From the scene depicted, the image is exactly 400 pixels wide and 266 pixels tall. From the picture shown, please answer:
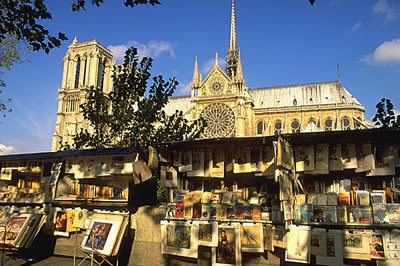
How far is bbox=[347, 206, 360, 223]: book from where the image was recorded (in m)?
5.84

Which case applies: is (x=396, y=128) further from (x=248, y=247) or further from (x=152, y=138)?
(x=152, y=138)

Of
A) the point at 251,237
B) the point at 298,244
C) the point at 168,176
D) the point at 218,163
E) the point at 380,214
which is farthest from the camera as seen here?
the point at 168,176

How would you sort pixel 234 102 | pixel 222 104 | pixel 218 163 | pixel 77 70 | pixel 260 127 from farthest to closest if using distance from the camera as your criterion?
pixel 77 70 < pixel 260 127 < pixel 222 104 < pixel 234 102 < pixel 218 163

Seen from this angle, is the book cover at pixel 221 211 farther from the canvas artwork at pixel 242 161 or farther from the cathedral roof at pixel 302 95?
the cathedral roof at pixel 302 95

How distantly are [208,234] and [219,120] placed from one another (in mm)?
39032

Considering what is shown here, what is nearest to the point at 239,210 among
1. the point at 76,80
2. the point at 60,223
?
the point at 60,223

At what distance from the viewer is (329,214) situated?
236 inches

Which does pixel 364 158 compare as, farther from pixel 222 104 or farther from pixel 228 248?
pixel 222 104

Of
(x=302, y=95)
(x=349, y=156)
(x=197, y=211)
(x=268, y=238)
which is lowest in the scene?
(x=268, y=238)

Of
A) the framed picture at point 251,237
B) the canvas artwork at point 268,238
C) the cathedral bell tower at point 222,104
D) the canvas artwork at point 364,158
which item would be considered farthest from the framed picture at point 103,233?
the cathedral bell tower at point 222,104

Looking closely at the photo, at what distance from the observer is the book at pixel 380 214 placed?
566 cm

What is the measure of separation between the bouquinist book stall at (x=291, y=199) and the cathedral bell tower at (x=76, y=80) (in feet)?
177

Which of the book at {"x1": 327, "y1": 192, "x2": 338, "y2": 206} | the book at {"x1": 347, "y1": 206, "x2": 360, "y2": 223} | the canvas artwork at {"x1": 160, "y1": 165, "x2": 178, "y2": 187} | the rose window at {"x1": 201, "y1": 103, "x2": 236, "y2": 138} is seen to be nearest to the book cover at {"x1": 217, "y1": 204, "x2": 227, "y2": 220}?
the canvas artwork at {"x1": 160, "y1": 165, "x2": 178, "y2": 187}

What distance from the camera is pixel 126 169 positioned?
Answer: 25.0 ft
